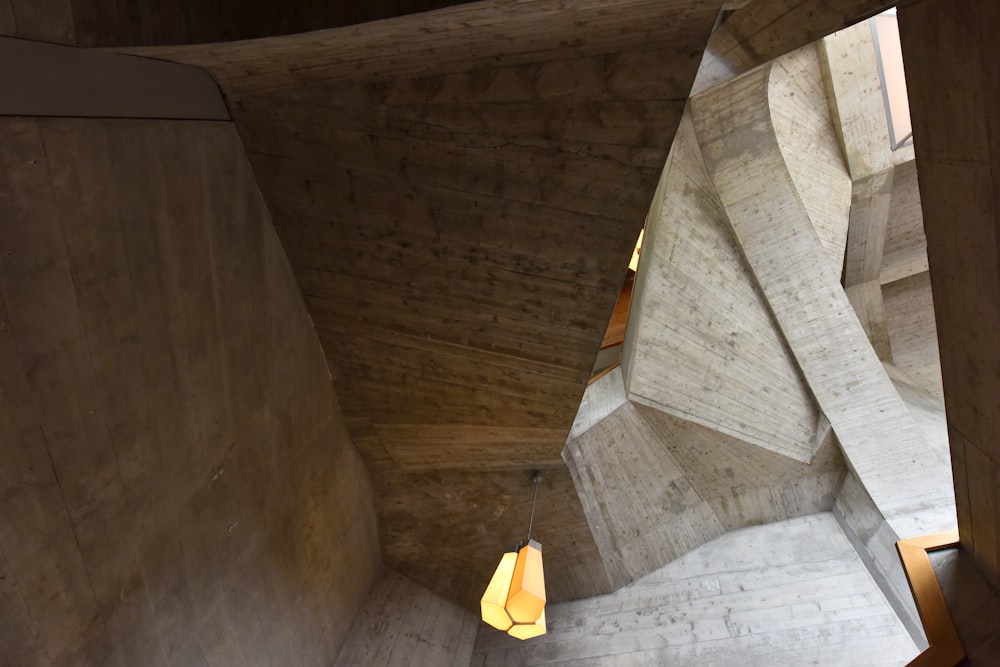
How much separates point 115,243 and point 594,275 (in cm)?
270

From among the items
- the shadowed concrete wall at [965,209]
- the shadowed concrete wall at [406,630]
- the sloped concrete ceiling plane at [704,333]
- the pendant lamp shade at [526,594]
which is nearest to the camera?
the shadowed concrete wall at [965,209]

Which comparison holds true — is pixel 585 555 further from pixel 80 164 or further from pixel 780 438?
pixel 80 164

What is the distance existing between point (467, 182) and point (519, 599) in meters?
3.00

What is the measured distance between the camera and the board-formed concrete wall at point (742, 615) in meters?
6.66

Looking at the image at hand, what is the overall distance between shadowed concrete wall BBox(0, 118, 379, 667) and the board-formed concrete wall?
11.3 feet

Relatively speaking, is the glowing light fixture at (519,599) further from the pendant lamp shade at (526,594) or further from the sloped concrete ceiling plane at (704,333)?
the sloped concrete ceiling plane at (704,333)

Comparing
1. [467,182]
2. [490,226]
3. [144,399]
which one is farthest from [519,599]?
[467,182]

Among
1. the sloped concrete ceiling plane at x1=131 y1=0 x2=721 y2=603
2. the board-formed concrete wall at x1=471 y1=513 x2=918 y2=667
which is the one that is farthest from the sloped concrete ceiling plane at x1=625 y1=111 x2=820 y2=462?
the sloped concrete ceiling plane at x1=131 y1=0 x2=721 y2=603

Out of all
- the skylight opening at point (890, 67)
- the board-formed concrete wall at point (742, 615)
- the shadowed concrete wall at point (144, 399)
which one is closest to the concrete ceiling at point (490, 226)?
the shadowed concrete wall at point (144, 399)

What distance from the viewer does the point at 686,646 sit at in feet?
22.9

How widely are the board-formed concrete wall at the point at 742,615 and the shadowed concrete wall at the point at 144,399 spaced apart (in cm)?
345

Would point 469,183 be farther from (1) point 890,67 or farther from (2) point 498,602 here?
(1) point 890,67

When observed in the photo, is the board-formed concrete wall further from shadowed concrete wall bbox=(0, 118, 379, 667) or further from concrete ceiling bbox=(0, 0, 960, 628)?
shadowed concrete wall bbox=(0, 118, 379, 667)

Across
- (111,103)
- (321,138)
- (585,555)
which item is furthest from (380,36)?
(585,555)
